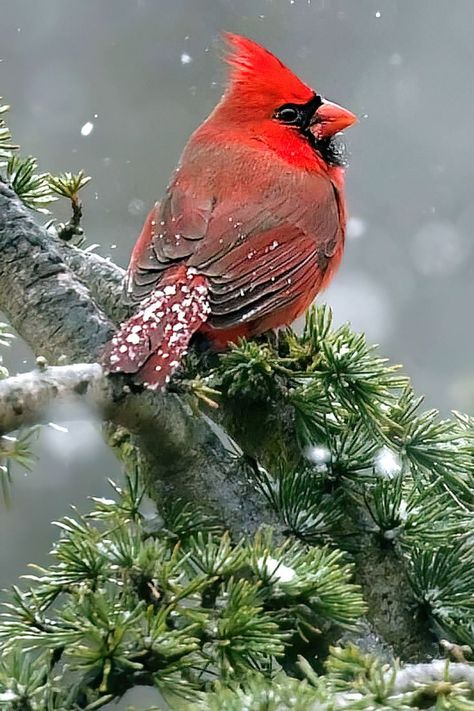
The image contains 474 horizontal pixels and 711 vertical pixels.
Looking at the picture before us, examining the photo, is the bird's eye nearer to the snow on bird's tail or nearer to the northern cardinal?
the northern cardinal

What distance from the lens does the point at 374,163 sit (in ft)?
13.8

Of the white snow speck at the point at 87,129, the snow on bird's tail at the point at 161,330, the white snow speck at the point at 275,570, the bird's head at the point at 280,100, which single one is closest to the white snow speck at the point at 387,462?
the snow on bird's tail at the point at 161,330

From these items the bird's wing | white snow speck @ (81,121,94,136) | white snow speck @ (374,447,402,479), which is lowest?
white snow speck @ (374,447,402,479)

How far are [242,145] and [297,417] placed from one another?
107 cm

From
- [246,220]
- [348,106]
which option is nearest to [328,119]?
[246,220]

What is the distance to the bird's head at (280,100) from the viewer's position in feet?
8.91

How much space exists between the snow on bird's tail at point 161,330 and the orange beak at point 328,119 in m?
0.70

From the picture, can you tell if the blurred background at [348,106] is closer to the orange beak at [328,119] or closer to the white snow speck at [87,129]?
the white snow speck at [87,129]

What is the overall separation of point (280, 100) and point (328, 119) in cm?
12

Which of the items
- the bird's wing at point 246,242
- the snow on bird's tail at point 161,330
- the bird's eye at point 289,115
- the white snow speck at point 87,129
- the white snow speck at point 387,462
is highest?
the white snow speck at point 87,129

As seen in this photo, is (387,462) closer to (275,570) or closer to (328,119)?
(275,570)

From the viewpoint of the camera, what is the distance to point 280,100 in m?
2.72

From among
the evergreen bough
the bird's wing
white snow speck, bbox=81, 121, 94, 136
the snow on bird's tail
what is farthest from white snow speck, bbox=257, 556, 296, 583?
white snow speck, bbox=81, 121, 94, 136

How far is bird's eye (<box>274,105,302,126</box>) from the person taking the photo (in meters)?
2.73
